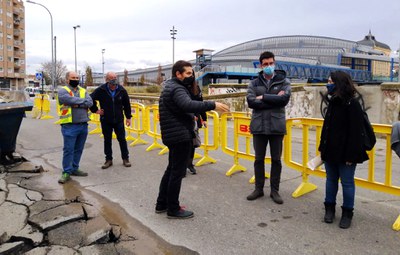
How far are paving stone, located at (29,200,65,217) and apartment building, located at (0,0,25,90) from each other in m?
87.5

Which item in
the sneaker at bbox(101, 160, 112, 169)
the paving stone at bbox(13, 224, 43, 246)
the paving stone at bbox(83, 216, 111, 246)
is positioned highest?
the sneaker at bbox(101, 160, 112, 169)

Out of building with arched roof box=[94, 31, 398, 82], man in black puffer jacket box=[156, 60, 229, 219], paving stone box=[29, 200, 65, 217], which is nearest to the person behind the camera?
man in black puffer jacket box=[156, 60, 229, 219]

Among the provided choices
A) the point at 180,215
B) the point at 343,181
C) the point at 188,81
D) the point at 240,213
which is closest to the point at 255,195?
the point at 240,213

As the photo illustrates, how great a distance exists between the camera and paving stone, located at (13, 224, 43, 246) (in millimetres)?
3763

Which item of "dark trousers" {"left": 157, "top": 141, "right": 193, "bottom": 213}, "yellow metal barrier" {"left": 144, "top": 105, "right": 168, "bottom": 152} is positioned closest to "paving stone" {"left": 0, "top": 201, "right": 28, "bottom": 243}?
"dark trousers" {"left": 157, "top": 141, "right": 193, "bottom": 213}

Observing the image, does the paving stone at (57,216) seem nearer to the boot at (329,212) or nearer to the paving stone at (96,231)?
the paving stone at (96,231)

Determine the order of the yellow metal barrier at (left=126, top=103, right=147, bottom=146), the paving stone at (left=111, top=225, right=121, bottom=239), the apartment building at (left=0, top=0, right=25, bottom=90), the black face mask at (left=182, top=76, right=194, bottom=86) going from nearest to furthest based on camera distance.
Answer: the paving stone at (left=111, top=225, right=121, bottom=239), the black face mask at (left=182, top=76, right=194, bottom=86), the yellow metal barrier at (left=126, top=103, right=147, bottom=146), the apartment building at (left=0, top=0, right=25, bottom=90)

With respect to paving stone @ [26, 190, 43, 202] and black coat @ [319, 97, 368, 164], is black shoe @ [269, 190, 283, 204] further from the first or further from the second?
paving stone @ [26, 190, 43, 202]

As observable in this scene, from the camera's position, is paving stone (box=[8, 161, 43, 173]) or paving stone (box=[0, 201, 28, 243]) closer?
paving stone (box=[0, 201, 28, 243])

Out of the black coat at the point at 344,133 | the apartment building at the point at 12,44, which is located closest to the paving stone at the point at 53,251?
the black coat at the point at 344,133

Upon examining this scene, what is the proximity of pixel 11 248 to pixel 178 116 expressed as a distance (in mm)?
2159

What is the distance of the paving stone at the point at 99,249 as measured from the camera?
3531mm

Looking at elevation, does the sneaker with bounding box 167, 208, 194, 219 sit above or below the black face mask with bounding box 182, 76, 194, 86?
below

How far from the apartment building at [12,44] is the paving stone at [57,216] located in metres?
87.9
